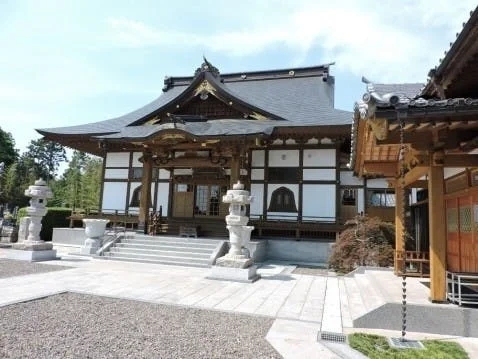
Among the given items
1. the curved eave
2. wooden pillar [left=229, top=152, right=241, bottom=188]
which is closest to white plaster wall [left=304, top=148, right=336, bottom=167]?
the curved eave

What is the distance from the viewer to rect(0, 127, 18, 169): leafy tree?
140 feet

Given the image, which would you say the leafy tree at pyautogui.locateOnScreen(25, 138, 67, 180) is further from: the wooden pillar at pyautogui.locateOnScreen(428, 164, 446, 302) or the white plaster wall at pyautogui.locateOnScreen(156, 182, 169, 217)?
the wooden pillar at pyautogui.locateOnScreen(428, 164, 446, 302)

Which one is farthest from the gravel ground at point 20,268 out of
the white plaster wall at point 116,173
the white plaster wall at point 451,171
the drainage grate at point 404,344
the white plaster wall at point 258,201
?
the white plaster wall at point 451,171

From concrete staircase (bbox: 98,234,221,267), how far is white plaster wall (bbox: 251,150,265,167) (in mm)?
4189

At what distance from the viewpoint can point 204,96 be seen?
53.9 ft

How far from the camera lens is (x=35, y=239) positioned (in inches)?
459

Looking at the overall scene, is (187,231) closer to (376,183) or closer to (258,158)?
(258,158)

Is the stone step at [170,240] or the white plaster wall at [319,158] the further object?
the white plaster wall at [319,158]

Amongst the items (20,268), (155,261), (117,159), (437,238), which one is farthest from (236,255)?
(117,159)

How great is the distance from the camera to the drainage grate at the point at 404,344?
14.2 ft

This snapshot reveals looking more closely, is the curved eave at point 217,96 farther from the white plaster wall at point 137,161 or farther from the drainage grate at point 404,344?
the drainage grate at point 404,344

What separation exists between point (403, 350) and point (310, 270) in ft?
23.5

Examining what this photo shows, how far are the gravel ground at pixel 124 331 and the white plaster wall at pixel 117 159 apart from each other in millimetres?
11491

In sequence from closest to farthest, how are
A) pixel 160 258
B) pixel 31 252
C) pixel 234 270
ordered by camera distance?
pixel 234 270 → pixel 31 252 → pixel 160 258
